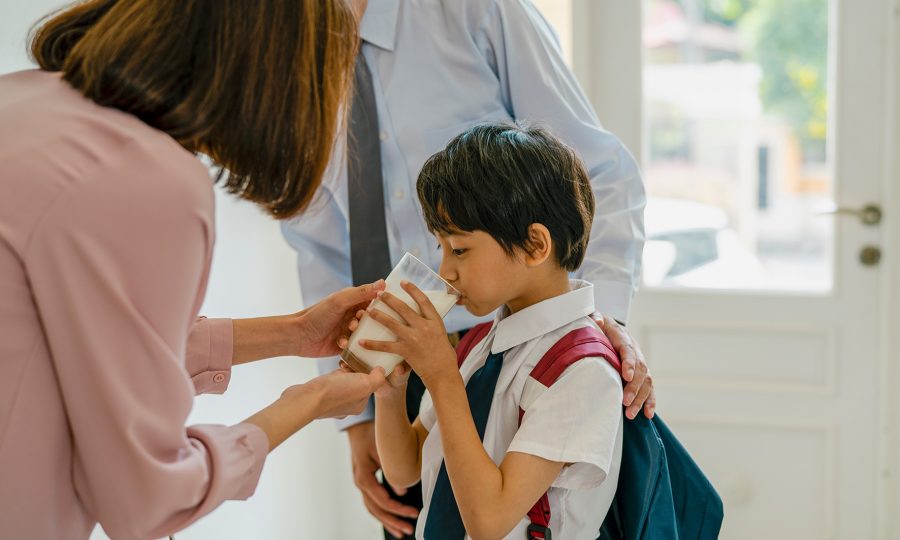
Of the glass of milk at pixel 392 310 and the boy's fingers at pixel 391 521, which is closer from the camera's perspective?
the glass of milk at pixel 392 310

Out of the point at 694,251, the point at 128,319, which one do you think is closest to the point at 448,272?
the point at 128,319

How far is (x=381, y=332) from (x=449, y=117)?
0.50 meters

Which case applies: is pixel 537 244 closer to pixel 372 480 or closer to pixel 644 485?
pixel 644 485

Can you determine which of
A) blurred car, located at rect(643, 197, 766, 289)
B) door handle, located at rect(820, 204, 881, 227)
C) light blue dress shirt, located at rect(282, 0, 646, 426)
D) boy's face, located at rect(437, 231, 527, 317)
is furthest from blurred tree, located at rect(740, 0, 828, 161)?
boy's face, located at rect(437, 231, 527, 317)

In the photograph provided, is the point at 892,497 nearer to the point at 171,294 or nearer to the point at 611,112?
the point at 611,112

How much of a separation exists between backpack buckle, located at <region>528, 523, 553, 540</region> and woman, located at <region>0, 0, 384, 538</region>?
1.39 feet

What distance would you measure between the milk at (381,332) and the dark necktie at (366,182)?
0.39 m

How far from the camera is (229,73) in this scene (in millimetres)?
946

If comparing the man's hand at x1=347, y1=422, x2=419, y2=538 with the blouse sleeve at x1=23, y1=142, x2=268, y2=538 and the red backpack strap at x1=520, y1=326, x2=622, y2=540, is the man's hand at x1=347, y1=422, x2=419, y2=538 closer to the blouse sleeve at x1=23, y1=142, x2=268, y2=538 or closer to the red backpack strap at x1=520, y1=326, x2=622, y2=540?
the red backpack strap at x1=520, y1=326, x2=622, y2=540

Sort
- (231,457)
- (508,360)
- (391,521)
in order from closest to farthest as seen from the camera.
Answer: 1. (231,457)
2. (508,360)
3. (391,521)

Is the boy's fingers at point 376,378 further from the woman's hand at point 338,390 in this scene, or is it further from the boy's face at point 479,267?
the boy's face at point 479,267

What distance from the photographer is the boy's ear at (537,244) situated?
128cm

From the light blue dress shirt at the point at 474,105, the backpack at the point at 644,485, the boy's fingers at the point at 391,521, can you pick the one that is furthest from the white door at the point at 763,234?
the backpack at the point at 644,485

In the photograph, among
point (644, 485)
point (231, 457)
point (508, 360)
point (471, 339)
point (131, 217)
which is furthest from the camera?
point (471, 339)
